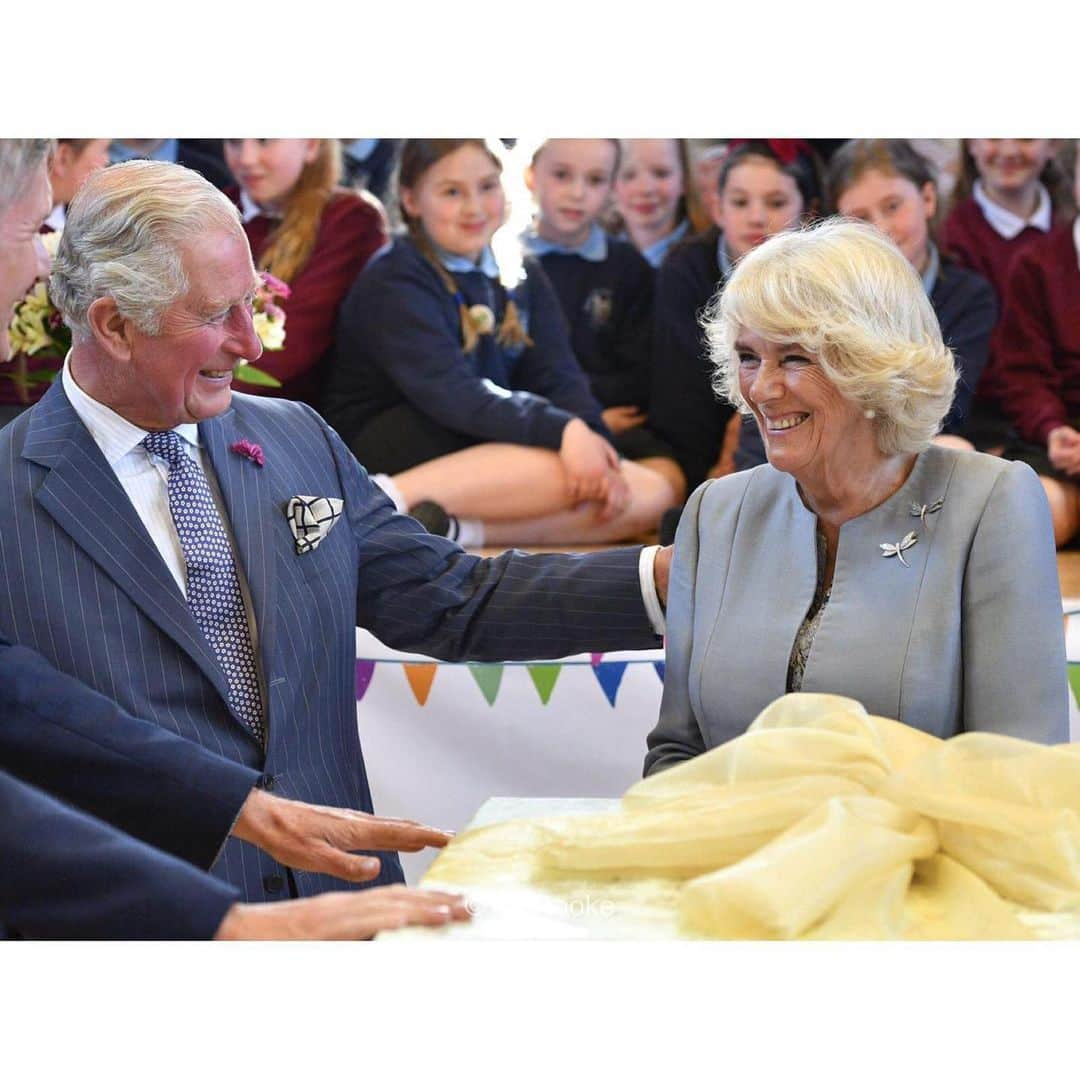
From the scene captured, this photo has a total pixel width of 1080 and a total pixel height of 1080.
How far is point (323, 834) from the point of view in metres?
2.06

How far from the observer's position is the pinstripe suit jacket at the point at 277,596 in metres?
2.22

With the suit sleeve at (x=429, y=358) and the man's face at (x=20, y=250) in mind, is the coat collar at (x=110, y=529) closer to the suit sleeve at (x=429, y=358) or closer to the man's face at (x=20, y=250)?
the man's face at (x=20, y=250)

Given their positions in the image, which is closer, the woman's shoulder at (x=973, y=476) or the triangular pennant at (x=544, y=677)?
the woman's shoulder at (x=973, y=476)

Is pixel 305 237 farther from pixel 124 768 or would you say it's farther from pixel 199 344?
pixel 124 768

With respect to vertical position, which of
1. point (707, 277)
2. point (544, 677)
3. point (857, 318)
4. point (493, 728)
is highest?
point (707, 277)

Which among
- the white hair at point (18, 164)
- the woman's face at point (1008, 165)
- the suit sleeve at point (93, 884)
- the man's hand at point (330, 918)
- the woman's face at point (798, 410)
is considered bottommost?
the man's hand at point (330, 918)

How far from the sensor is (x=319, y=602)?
2428mm

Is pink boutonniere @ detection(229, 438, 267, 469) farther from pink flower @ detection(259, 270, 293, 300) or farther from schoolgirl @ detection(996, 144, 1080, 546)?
schoolgirl @ detection(996, 144, 1080, 546)

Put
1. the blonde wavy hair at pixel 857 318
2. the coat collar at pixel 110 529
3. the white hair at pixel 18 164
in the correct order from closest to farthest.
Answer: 1. the blonde wavy hair at pixel 857 318
2. the coat collar at pixel 110 529
3. the white hair at pixel 18 164

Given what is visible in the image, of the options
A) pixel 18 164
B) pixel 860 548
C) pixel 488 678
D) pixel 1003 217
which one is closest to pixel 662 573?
pixel 860 548

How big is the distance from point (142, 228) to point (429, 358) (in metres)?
2.61

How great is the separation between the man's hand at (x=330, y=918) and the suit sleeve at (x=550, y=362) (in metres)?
3.32

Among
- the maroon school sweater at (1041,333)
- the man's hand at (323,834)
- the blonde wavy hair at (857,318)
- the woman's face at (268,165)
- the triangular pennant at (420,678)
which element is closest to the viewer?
the man's hand at (323,834)

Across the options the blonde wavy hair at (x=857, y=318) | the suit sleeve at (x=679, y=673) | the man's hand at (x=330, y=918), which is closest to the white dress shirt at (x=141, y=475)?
the suit sleeve at (x=679, y=673)
